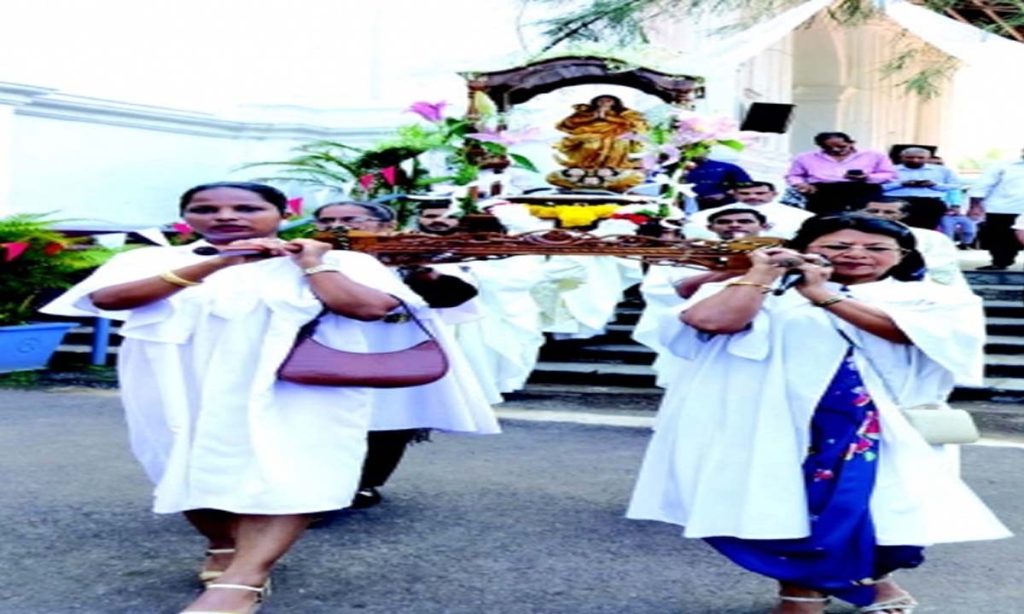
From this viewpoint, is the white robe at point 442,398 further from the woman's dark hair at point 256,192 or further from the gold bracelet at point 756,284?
the gold bracelet at point 756,284

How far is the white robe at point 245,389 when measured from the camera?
13.7 ft

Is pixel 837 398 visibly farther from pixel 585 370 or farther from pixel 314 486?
pixel 585 370

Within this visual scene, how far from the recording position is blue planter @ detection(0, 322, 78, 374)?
10664 mm

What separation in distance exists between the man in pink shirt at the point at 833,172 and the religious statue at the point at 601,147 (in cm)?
129

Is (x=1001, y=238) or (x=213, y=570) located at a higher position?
(x=1001, y=238)

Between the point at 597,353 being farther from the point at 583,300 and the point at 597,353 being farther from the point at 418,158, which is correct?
the point at 418,158

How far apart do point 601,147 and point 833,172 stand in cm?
176

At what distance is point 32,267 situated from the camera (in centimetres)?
1102

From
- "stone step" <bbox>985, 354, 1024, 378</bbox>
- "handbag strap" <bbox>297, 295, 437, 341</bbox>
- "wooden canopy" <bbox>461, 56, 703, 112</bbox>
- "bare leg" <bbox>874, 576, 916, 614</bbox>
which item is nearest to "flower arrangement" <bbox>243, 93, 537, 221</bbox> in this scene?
"wooden canopy" <bbox>461, 56, 703, 112</bbox>

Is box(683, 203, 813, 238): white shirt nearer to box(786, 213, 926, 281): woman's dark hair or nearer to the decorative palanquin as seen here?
box(786, 213, 926, 281): woman's dark hair

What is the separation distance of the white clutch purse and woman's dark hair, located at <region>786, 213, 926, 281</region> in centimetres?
42

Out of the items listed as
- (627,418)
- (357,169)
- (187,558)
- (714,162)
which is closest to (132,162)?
(357,169)

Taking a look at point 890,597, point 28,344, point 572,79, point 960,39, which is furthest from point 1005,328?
point 890,597

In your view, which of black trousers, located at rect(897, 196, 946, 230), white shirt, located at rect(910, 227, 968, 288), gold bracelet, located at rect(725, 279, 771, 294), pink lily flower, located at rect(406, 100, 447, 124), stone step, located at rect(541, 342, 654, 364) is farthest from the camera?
black trousers, located at rect(897, 196, 946, 230)
